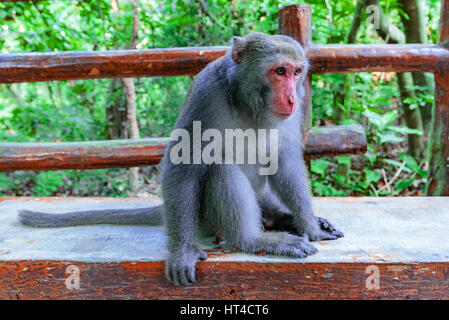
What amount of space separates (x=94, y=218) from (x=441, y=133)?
2824 millimetres

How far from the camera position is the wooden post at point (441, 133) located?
10.6 ft

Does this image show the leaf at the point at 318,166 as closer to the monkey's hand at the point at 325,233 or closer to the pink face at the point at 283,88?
the monkey's hand at the point at 325,233

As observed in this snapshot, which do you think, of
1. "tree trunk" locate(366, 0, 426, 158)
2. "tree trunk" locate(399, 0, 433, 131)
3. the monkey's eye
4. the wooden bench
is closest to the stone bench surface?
the wooden bench

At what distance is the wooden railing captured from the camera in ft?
10.0

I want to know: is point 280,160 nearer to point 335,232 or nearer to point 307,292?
point 335,232

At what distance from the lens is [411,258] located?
1758 mm

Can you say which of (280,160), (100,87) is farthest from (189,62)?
(100,87)

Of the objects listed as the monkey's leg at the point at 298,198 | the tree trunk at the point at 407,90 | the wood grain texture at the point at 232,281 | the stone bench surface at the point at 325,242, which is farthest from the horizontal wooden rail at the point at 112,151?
the tree trunk at the point at 407,90

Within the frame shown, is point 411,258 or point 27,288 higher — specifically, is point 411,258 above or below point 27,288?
above

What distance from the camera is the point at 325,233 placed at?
2115 millimetres

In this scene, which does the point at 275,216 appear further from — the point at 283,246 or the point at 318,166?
the point at 318,166

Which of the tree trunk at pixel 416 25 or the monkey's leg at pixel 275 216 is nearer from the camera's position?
the monkey's leg at pixel 275 216

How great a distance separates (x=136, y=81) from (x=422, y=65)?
3.79m

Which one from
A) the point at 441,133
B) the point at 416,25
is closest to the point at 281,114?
the point at 441,133
